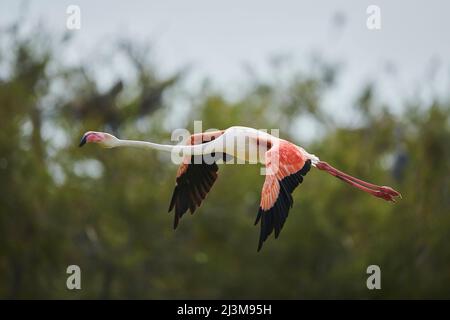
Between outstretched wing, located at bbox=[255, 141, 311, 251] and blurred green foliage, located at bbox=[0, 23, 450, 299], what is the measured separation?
44.7ft

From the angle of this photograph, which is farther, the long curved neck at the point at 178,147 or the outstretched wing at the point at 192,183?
the outstretched wing at the point at 192,183

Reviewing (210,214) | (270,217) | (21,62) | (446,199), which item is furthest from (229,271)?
(270,217)

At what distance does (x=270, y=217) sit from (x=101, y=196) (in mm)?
15629

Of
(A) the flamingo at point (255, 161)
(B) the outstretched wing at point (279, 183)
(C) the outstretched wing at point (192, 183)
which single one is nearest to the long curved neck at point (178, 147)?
(A) the flamingo at point (255, 161)

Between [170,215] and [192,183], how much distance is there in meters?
13.4

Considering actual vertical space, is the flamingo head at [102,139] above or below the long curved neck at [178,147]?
above

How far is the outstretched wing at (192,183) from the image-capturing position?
35.3 ft

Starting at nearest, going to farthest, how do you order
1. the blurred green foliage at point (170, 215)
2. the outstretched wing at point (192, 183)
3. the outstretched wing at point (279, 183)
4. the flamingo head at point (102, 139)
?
1. the outstretched wing at point (279, 183)
2. the flamingo head at point (102, 139)
3. the outstretched wing at point (192, 183)
4. the blurred green foliage at point (170, 215)

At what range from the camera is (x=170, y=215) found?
79.1ft

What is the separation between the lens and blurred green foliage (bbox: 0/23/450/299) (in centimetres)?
2330

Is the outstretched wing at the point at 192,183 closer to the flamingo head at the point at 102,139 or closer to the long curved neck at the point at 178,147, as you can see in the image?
the long curved neck at the point at 178,147

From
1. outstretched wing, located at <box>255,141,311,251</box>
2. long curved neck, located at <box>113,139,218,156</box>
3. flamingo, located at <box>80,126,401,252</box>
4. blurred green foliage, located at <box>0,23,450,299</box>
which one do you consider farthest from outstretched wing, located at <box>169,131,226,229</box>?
blurred green foliage, located at <box>0,23,450,299</box>

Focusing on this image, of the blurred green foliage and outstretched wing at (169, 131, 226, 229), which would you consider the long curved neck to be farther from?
the blurred green foliage
